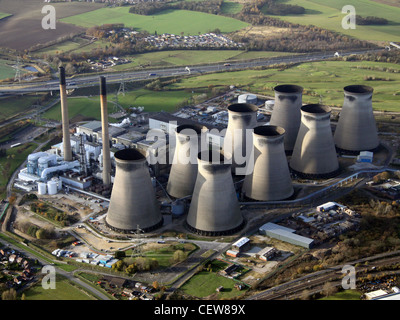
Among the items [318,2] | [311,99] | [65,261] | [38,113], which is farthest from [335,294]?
[318,2]

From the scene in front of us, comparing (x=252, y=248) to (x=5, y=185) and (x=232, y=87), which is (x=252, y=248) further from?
(x=232, y=87)

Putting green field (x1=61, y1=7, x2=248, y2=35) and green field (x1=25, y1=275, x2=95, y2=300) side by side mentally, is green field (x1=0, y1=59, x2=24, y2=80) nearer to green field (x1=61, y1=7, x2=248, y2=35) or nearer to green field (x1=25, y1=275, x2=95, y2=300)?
green field (x1=61, y1=7, x2=248, y2=35)

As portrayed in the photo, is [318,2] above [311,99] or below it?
above

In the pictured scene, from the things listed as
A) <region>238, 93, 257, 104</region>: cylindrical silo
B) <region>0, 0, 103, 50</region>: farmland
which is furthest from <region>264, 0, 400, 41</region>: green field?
<region>0, 0, 103, 50</region>: farmland

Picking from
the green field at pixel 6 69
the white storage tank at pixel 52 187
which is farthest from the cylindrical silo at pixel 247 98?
the green field at pixel 6 69

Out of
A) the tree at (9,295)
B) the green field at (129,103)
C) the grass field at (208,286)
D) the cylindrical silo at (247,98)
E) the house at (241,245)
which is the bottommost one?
the grass field at (208,286)

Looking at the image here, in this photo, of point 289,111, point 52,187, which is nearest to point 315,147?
point 289,111

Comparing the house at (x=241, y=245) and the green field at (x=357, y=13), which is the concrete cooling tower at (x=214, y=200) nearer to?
the house at (x=241, y=245)
